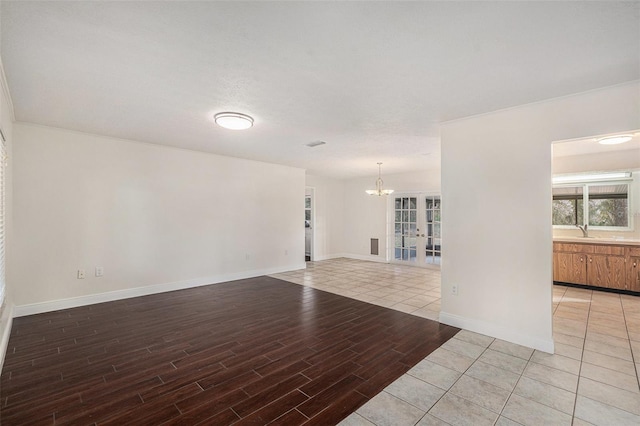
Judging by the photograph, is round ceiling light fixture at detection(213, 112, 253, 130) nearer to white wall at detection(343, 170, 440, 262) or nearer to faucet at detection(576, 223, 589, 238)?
white wall at detection(343, 170, 440, 262)

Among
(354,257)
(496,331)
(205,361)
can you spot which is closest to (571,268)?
(496,331)

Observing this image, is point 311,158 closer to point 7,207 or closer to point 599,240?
point 7,207

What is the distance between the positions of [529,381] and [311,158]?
4755mm

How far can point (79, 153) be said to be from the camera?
13.4ft

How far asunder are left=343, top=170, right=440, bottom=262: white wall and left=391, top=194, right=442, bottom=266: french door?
248mm

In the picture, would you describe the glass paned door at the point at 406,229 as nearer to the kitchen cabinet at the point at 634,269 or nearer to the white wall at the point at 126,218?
the white wall at the point at 126,218

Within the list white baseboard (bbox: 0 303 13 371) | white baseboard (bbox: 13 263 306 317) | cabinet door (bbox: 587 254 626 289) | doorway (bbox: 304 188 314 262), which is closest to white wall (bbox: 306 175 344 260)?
doorway (bbox: 304 188 314 262)

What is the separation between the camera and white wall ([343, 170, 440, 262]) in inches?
296

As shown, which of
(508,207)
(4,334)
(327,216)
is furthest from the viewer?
(327,216)

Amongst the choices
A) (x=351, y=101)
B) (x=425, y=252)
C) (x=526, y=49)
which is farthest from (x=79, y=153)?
(x=425, y=252)

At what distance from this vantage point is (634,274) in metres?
4.57

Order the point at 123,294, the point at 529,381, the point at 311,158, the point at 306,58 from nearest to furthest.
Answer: the point at 306,58, the point at 529,381, the point at 123,294, the point at 311,158

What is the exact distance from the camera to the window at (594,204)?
5.08m

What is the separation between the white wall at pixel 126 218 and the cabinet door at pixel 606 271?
6203mm
